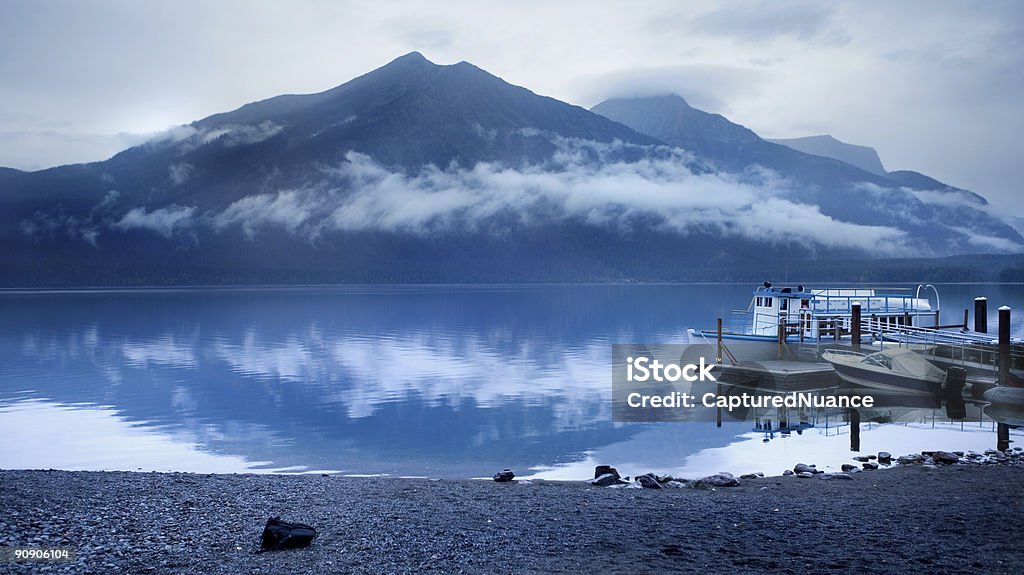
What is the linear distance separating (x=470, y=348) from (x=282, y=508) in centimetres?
4794

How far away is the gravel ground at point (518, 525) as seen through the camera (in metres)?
11.6

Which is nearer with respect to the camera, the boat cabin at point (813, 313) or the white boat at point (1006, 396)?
the white boat at point (1006, 396)

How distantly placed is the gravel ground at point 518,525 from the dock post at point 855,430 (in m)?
6.47

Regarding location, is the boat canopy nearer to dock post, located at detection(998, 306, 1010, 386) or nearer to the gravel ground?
dock post, located at detection(998, 306, 1010, 386)

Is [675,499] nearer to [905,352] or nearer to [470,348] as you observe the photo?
[905,352]

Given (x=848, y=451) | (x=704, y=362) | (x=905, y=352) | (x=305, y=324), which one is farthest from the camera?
(x=305, y=324)

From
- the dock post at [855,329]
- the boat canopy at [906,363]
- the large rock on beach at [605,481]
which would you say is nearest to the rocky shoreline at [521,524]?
the large rock on beach at [605,481]

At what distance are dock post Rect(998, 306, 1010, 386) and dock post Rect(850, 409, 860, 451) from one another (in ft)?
24.9

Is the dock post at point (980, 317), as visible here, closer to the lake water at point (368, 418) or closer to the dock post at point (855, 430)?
Answer: the lake water at point (368, 418)

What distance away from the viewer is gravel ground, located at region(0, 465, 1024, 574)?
37.9 ft

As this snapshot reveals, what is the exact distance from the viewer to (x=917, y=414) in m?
31.7

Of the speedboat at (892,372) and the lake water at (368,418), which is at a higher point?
the speedboat at (892,372)

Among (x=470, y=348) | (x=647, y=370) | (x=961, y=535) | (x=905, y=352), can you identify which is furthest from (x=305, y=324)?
(x=961, y=535)

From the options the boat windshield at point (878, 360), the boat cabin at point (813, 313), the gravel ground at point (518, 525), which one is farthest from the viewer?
the boat cabin at point (813, 313)
